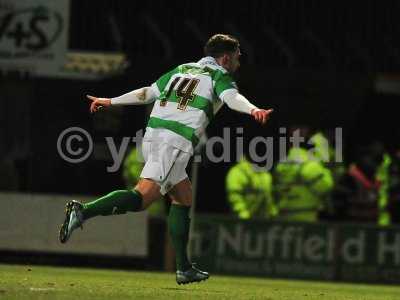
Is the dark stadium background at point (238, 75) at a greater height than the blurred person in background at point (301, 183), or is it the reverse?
the dark stadium background at point (238, 75)

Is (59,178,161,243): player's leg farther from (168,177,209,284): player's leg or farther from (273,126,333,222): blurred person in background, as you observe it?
(273,126,333,222): blurred person in background

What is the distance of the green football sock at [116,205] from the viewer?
10.8m

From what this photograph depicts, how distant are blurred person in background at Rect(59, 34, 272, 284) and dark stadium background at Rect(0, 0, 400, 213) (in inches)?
393

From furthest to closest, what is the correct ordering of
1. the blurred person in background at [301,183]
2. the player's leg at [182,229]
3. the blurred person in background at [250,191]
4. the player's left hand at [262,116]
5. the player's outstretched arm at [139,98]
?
the blurred person in background at [250,191] < the blurred person in background at [301,183] < the player's outstretched arm at [139,98] < the player's leg at [182,229] < the player's left hand at [262,116]

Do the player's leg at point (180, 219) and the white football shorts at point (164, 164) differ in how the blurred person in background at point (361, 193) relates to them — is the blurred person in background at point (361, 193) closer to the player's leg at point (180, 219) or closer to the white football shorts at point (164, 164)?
the player's leg at point (180, 219)

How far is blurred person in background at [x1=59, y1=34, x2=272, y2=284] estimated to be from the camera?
35.4 ft

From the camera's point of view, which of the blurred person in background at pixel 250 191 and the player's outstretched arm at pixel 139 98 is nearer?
the player's outstretched arm at pixel 139 98

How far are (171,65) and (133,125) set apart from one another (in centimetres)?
124

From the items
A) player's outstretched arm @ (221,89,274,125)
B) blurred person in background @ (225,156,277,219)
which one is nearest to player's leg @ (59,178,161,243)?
player's outstretched arm @ (221,89,274,125)

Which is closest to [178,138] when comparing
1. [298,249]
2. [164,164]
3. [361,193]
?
[164,164]

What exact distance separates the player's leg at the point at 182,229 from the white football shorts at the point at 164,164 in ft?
→ 0.33

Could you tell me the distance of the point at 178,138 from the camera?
429 inches

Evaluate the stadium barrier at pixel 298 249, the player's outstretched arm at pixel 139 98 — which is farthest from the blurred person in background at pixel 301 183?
the player's outstretched arm at pixel 139 98

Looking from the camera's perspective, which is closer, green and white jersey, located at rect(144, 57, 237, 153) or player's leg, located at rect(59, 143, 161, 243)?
player's leg, located at rect(59, 143, 161, 243)
